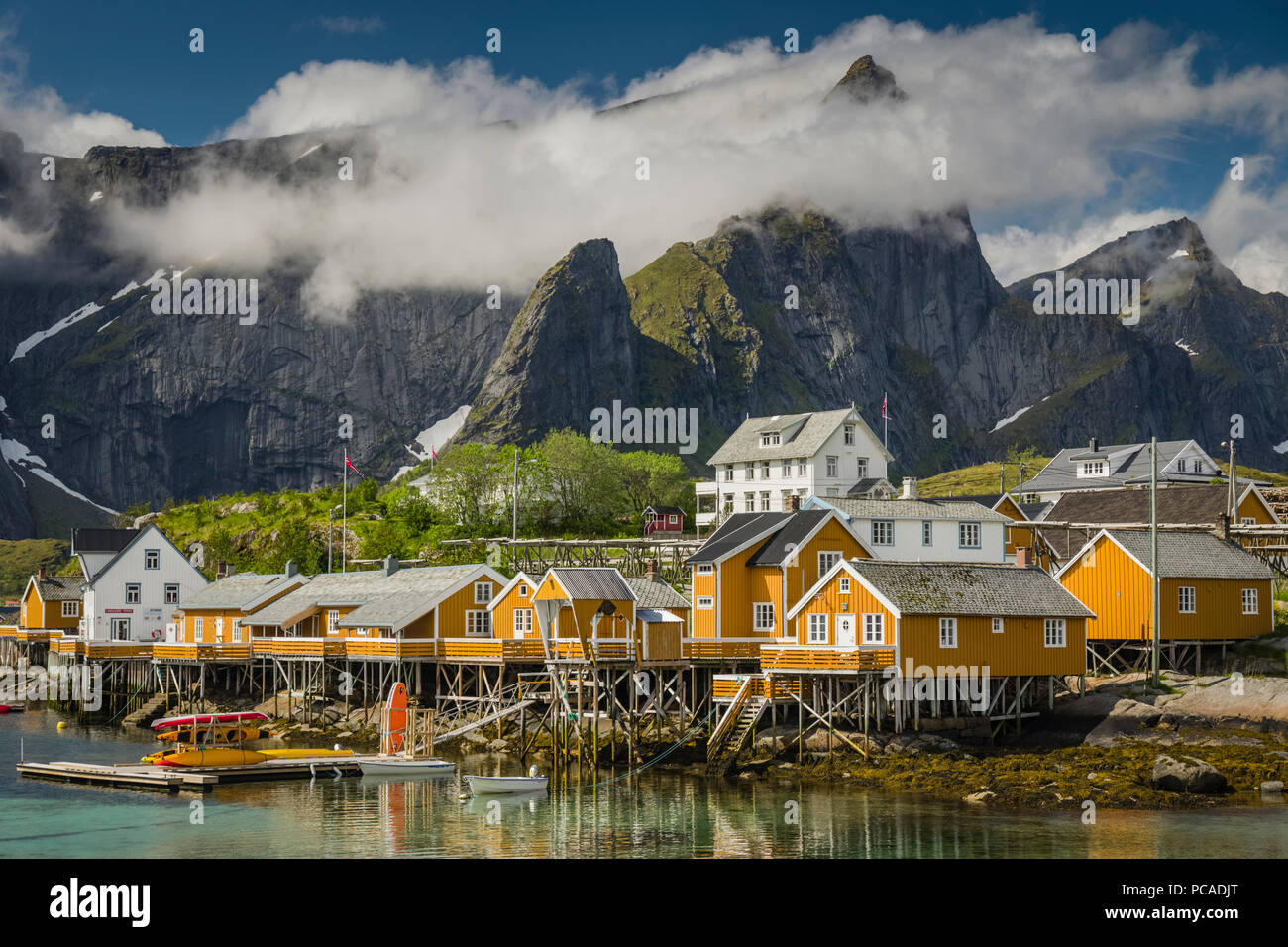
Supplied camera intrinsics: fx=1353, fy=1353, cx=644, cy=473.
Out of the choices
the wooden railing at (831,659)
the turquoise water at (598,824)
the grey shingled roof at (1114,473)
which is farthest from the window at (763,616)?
the grey shingled roof at (1114,473)

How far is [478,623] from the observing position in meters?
66.9

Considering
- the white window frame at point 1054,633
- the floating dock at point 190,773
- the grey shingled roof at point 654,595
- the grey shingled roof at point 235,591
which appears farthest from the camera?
the grey shingled roof at point 235,591

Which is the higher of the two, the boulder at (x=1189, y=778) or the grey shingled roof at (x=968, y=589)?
the grey shingled roof at (x=968, y=589)

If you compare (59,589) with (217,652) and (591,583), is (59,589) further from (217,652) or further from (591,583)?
(591,583)

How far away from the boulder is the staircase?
14.1m

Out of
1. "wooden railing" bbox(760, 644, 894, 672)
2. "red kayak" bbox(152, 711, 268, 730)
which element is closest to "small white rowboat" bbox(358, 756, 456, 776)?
"wooden railing" bbox(760, 644, 894, 672)

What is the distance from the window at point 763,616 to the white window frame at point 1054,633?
11.9 m

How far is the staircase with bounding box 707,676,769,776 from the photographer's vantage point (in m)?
49.2

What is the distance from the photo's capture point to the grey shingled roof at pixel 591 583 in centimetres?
5791

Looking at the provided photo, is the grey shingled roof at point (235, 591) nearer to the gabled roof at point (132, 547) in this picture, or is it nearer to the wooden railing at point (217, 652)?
the wooden railing at point (217, 652)

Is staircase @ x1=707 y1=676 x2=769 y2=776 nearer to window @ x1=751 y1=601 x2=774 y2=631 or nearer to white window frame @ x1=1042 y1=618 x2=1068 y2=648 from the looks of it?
window @ x1=751 y1=601 x2=774 y2=631
